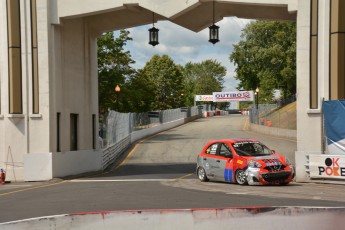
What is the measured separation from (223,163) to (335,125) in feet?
12.4

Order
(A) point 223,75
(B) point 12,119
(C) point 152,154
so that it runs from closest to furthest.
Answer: (B) point 12,119 < (C) point 152,154 < (A) point 223,75

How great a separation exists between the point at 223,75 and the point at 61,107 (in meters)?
135

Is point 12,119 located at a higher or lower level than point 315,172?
higher

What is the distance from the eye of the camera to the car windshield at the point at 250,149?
A: 1772 centimetres

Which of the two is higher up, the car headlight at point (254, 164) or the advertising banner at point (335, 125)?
the advertising banner at point (335, 125)

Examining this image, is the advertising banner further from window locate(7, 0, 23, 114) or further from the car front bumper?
window locate(7, 0, 23, 114)

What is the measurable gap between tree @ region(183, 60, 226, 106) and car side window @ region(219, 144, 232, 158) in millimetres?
130046

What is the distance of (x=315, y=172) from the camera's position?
18.0 meters

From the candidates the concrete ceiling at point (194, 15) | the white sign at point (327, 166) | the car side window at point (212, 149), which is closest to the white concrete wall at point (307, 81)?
the white sign at point (327, 166)

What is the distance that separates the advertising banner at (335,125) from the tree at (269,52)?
151 feet

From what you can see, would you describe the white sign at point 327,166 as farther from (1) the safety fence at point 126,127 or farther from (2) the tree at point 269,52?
(2) the tree at point 269,52

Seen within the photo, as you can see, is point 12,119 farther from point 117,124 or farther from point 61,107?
point 117,124

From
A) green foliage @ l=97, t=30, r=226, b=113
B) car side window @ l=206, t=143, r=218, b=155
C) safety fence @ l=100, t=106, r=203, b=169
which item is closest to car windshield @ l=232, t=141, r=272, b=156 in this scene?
car side window @ l=206, t=143, r=218, b=155

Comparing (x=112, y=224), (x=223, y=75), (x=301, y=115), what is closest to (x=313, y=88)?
(x=301, y=115)
